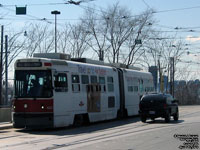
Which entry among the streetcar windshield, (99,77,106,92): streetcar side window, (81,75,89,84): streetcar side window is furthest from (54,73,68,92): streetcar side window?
(99,77,106,92): streetcar side window

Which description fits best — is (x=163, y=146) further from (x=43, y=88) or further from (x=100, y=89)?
(x=100, y=89)

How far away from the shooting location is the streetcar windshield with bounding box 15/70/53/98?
18.6m

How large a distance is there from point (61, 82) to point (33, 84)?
1.36 m

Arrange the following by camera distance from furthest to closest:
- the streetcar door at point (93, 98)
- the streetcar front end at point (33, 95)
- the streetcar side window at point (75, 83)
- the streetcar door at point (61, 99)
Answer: the streetcar door at point (93, 98), the streetcar side window at point (75, 83), the streetcar door at point (61, 99), the streetcar front end at point (33, 95)

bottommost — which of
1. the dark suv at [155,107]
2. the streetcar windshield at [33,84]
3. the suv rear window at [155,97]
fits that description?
the dark suv at [155,107]

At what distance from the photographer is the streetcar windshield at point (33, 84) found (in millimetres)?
18578

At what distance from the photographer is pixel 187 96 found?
258 feet

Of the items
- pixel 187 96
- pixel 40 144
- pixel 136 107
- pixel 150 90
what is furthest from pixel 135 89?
pixel 187 96

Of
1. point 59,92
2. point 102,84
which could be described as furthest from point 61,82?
point 102,84

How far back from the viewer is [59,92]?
19.0m

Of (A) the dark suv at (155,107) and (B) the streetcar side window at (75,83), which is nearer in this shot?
(B) the streetcar side window at (75,83)

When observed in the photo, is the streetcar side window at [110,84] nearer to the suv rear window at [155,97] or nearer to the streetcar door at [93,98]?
the streetcar door at [93,98]

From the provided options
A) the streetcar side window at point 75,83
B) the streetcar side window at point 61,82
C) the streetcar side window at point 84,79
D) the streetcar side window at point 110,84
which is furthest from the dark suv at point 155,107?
the streetcar side window at point 61,82

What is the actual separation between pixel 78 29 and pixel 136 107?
17.2 m
